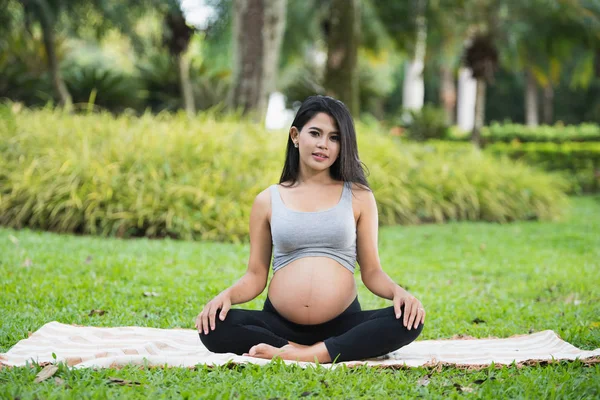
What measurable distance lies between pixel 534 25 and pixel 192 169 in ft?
61.7

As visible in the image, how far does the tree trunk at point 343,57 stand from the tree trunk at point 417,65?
377 inches

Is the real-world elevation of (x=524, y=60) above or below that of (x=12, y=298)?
above

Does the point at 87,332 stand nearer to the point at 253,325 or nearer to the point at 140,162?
the point at 253,325

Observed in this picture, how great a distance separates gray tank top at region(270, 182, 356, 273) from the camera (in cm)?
330

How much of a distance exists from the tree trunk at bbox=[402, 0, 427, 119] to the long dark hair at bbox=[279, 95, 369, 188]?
1819 centimetres

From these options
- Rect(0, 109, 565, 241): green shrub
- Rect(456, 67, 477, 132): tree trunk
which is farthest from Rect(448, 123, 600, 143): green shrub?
Rect(0, 109, 565, 241): green shrub

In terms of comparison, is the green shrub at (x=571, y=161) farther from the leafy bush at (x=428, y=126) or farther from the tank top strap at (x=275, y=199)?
the tank top strap at (x=275, y=199)

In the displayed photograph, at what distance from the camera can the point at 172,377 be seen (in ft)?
9.62

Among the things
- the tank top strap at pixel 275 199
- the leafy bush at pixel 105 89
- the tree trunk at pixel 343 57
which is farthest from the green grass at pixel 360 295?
the leafy bush at pixel 105 89

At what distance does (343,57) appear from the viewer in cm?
1188

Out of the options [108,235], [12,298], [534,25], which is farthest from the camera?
[534,25]

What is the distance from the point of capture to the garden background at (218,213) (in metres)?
3.04

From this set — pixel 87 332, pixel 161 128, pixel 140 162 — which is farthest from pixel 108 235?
pixel 87 332

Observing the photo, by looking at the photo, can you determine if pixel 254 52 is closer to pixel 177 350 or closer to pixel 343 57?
pixel 343 57
